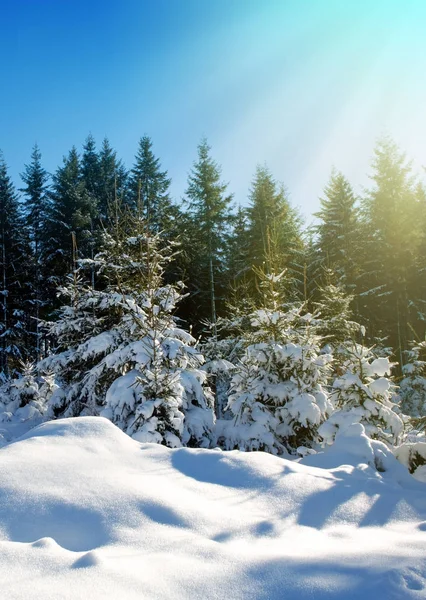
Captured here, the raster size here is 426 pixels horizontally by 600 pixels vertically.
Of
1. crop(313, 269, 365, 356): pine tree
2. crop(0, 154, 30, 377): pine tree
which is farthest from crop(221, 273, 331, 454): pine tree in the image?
crop(0, 154, 30, 377): pine tree

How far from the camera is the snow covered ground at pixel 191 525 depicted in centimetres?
222

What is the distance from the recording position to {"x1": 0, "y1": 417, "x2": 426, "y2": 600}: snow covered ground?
7.29 feet

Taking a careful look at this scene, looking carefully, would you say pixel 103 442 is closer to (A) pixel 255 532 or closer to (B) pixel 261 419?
(A) pixel 255 532

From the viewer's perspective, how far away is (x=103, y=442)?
4.51 meters

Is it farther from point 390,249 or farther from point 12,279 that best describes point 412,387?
point 12,279

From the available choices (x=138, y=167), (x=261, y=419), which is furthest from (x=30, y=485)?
(x=138, y=167)

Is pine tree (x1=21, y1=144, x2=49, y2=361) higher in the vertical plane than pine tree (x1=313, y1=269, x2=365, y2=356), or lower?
higher

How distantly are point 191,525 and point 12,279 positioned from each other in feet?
88.3

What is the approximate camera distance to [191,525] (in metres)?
3.04

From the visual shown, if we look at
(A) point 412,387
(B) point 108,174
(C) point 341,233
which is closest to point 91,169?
(B) point 108,174

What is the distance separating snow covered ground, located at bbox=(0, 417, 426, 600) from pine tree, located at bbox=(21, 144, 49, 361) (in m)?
22.5

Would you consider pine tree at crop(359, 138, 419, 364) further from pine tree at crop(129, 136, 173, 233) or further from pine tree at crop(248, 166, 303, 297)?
pine tree at crop(129, 136, 173, 233)

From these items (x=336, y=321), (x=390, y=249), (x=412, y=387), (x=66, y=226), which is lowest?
(x=412, y=387)

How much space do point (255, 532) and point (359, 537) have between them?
2.99ft
